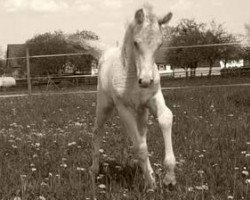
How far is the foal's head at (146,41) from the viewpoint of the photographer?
4.21 m

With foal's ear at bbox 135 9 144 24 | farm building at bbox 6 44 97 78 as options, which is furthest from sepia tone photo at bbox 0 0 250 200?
farm building at bbox 6 44 97 78

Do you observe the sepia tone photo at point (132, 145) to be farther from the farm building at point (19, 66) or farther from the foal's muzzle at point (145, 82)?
the farm building at point (19, 66)

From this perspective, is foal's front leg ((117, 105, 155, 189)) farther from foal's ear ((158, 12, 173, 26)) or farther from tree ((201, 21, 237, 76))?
tree ((201, 21, 237, 76))

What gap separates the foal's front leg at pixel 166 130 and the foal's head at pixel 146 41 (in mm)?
370

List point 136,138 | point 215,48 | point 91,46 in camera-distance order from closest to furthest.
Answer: point 136,138
point 91,46
point 215,48

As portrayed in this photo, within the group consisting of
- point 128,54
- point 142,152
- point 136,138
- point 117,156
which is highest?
point 128,54

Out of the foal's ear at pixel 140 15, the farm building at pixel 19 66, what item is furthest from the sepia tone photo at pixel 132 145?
the farm building at pixel 19 66

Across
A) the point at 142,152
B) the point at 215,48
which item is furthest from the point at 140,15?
the point at 215,48

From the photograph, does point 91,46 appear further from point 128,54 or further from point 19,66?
point 19,66

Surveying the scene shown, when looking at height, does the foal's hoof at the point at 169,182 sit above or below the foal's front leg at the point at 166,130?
below

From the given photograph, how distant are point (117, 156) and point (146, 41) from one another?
225 centimetres

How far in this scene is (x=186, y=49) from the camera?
5434cm

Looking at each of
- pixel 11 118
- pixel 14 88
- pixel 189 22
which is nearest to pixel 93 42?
pixel 11 118

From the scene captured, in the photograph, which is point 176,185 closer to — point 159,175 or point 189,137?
point 159,175
